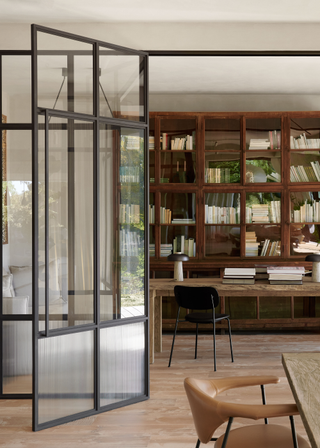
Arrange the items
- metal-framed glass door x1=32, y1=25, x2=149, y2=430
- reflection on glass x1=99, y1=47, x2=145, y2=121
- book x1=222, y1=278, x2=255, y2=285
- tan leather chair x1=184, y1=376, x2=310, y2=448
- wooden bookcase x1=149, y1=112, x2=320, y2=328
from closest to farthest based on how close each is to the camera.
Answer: tan leather chair x1=184, y1=376, x2=310, y2=448 → metal-framed glass door x1=32, y1=25, x2=149, y2=430 → reflection on glass x1=99, y1=47, x2=145, y2=121 → book x1=222, y1=278, x2=255, y2=285 → wooden bookcase x1=149, y1=112, x2=320, y2=328

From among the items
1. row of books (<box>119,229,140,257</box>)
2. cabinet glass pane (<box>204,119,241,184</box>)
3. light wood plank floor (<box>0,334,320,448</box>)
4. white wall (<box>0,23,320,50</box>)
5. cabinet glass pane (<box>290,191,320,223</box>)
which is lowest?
light wood plank floor (<box>0,334,320,448</box>)

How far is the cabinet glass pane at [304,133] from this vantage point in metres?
6.30

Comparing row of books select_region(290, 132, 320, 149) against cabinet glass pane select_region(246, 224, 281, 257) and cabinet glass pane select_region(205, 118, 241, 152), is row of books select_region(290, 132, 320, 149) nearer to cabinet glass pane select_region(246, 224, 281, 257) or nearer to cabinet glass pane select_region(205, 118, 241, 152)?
cabinet glass pane select_region(205, 118, 241, 152)

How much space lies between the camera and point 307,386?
204 cm

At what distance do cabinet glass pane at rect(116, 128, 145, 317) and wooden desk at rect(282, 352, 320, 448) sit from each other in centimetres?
155

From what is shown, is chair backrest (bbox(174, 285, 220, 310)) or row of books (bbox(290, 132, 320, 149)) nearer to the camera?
chair backrest (bbox(174, 285, 220, 310))

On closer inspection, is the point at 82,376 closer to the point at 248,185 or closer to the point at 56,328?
the point at 56,328

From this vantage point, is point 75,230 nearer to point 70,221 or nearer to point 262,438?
point 70,221

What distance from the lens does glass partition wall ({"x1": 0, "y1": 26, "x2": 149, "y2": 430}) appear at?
3.31 meters

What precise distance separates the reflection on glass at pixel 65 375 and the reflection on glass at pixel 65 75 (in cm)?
174

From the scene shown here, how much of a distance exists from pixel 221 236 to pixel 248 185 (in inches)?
31.2

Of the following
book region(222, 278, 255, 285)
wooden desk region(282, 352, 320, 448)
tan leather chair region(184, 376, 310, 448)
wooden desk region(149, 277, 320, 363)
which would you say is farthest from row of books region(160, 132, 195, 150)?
tan leather chair region(184, 376, 310, 448)

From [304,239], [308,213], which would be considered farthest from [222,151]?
[304,239]

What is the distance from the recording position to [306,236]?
20.8ft
